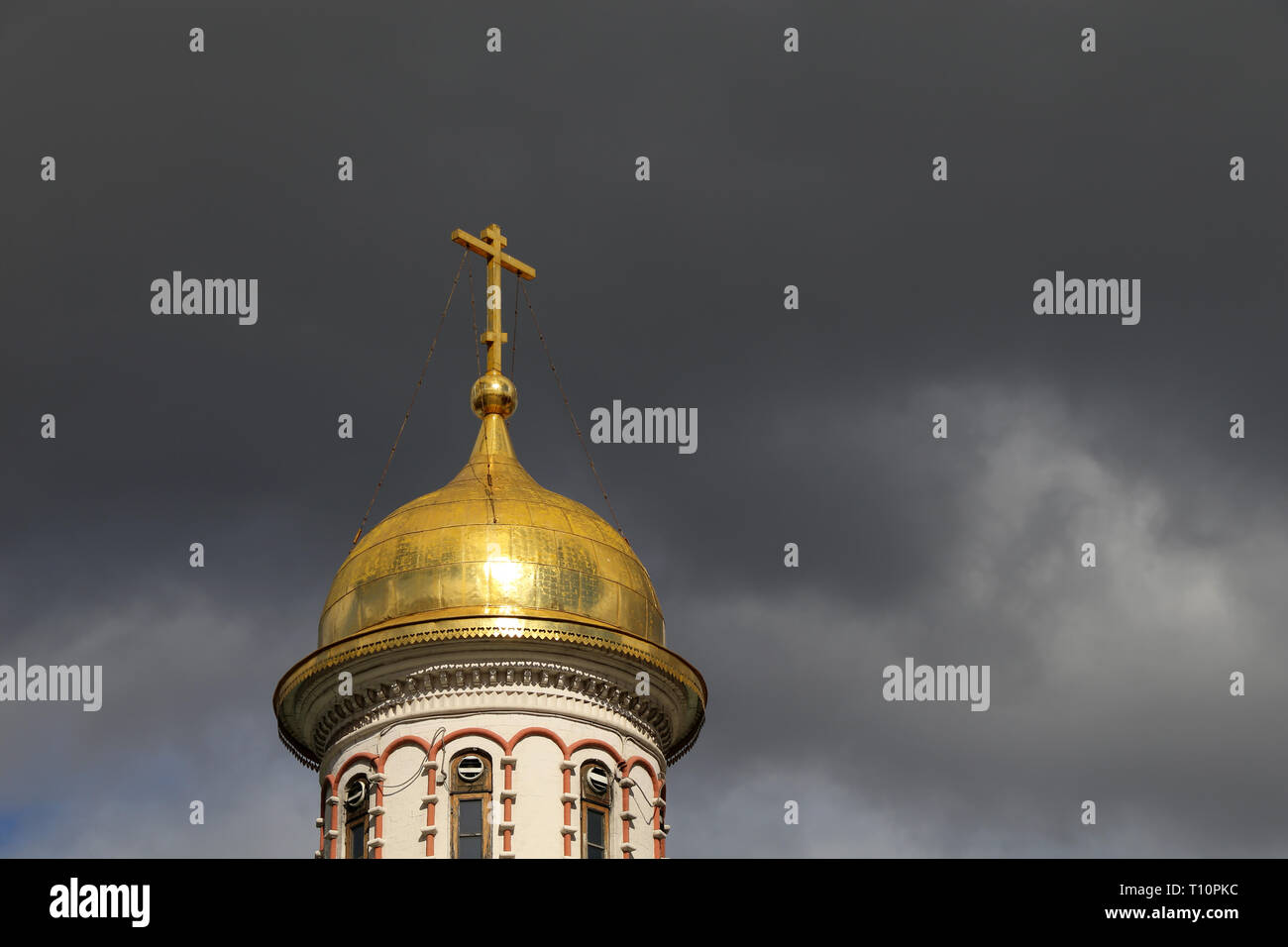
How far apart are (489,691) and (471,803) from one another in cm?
166

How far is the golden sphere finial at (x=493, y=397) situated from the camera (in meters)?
40.5

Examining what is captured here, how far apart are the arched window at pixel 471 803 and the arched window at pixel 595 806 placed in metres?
1.36

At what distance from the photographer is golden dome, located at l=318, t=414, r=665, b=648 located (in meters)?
36.8

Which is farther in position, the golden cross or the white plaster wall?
the golden cross

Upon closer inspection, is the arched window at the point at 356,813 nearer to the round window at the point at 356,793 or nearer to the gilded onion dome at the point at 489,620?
the round window at the point at 356,793

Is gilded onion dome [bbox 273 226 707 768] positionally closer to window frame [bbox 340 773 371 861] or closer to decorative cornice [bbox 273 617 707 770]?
decorative cornice [bbox 273 617 707 770]

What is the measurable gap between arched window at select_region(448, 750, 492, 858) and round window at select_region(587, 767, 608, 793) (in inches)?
56.1

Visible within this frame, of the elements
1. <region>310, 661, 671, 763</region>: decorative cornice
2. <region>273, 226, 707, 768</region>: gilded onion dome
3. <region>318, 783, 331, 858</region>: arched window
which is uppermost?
<region>273, 226, 707, 768</region>: gilded onion dome

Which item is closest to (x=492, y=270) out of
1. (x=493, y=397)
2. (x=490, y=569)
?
(x=493, y=397)

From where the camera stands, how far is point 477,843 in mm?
35281

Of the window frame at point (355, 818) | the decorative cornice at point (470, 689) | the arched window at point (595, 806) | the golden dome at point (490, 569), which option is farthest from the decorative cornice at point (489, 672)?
the arched window at point (595, 806)

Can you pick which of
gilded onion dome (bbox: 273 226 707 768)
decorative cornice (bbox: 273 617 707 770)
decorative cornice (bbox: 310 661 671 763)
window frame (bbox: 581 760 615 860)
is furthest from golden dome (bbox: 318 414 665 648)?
window frame (bbox: 581 760 615 860)
